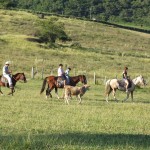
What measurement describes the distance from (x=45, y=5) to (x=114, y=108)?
12875 cm

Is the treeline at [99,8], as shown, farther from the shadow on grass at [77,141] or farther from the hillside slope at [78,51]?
the shadow on grass at [77,141]

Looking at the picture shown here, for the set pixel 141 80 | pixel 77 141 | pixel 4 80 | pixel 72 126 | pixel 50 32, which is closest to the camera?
pixel 77 141

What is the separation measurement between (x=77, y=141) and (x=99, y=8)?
147159mm

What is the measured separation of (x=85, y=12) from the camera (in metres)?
157

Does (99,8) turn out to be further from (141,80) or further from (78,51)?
(141,80)

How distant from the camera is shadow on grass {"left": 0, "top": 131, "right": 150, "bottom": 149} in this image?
1112 cm

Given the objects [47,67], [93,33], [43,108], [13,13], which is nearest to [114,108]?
[43,108]

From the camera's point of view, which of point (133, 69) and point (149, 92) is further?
point (133, 69)

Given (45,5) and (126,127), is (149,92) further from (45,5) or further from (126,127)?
(45,5)

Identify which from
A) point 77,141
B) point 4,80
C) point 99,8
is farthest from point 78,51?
point 99,8

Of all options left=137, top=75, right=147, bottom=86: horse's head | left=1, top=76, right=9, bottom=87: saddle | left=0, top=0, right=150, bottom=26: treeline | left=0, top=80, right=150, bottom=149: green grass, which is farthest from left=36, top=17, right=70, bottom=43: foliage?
left=0, top=0, right=150, bottom=26: treeline

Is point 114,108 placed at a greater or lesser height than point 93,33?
lesser

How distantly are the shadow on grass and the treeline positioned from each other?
5228 inches

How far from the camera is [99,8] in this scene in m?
158
